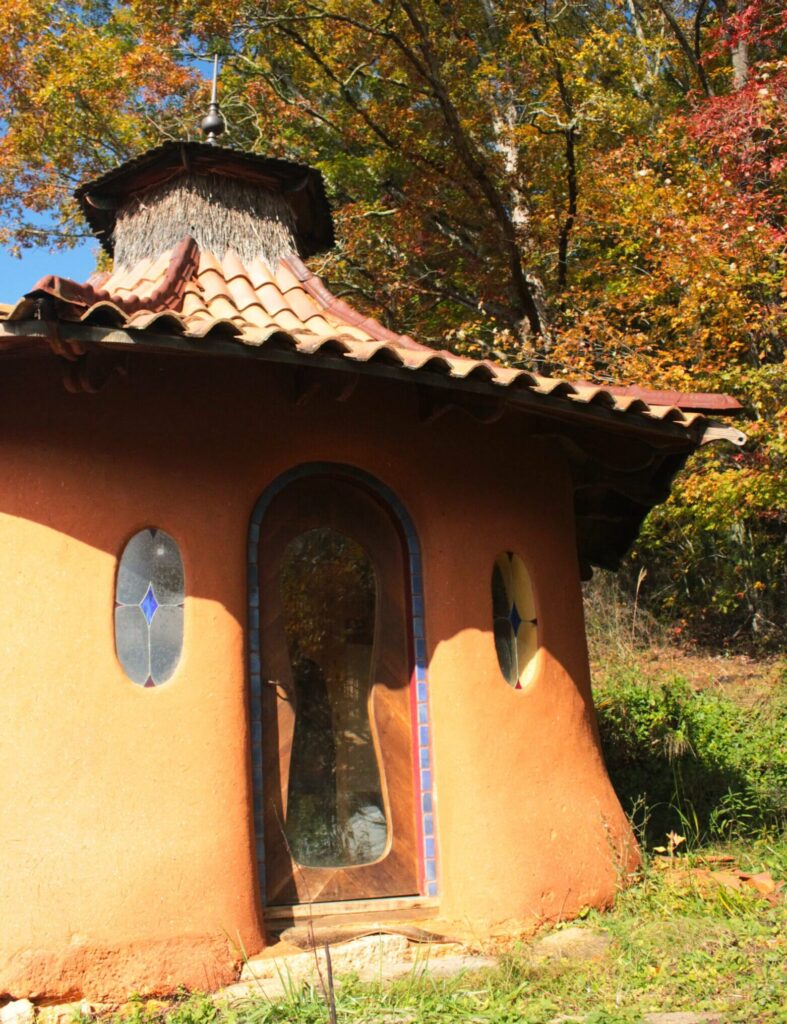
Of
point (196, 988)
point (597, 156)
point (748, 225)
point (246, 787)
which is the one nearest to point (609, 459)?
point (246, 787)

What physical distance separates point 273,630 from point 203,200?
121 inches

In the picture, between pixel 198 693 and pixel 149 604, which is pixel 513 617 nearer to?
pixel 198 693

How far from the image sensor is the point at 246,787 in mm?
5227

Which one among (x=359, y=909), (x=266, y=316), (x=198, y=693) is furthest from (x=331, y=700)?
(x=266, y=316)

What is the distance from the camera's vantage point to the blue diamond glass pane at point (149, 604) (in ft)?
17.4

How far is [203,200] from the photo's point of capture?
720 cm

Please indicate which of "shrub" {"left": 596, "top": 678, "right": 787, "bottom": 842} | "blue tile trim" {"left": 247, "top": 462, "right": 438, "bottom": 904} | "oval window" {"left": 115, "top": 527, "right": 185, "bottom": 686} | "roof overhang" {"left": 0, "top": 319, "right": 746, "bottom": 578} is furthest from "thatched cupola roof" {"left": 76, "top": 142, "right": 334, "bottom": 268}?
"shrub" {"left": 596, "top": 678, "right": 787, "bottom": 842}

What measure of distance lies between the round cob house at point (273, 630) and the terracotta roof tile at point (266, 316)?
2 centimetres

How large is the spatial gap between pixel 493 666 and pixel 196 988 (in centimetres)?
219

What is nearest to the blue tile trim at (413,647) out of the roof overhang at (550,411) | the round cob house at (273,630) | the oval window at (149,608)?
the round cob house at (273,630)

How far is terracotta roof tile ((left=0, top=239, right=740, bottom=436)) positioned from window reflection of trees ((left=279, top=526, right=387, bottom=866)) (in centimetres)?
124

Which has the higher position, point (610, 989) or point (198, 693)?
point (198, 693)

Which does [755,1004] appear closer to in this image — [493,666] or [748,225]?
[493,666]

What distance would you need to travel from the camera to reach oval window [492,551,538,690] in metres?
6.26
